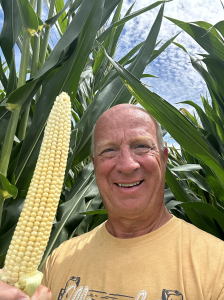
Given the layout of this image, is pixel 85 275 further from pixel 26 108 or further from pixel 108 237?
pixel 26 108

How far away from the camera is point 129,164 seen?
1261 millimetres

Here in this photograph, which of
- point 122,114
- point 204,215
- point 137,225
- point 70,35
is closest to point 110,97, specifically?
point 122,114

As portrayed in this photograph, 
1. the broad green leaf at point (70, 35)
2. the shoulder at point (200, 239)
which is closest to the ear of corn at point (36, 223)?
the broad green leaf at point (70, 35)

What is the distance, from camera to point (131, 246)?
121 centimetres

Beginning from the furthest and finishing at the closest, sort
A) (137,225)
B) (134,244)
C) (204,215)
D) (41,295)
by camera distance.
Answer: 1. (204,215)
2. (137,225)
3. (134,244)
4. (41,295)

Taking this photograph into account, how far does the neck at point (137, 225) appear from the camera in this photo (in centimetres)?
133

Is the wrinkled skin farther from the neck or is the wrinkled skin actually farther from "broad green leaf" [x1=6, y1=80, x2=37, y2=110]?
"broad green leaf" [x1=6, y1=80, x2=37, y2=110]

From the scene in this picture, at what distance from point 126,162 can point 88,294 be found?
2.06ft

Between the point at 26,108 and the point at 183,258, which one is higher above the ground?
the point at 26,108

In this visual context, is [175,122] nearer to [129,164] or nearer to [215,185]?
[129,164]

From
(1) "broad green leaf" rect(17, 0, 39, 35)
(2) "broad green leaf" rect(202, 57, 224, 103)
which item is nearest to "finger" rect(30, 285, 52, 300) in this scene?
(1) "broad green leaf" rect(17, 0, 39, 35)

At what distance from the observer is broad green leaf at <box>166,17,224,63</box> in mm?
1248

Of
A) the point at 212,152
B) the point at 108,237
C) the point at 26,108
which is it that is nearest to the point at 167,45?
the point at 212,152

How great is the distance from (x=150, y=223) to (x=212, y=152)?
1.61 feet
